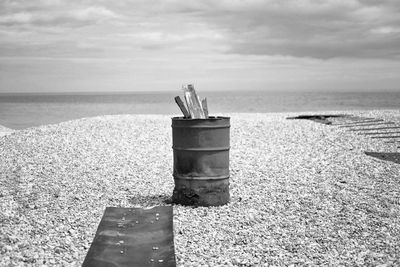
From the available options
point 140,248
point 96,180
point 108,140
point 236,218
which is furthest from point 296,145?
point 140,248

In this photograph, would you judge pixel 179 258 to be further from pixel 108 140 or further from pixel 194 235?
pixel 108 140

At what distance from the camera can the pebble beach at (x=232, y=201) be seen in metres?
5.30

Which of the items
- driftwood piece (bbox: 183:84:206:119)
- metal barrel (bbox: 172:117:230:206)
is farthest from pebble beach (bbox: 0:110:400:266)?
driftwood piece (bbox: 183:84:206:119)

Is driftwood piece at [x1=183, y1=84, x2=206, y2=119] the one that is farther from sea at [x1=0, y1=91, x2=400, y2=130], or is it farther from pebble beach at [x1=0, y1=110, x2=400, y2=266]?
sea at [x1=0, y1=91, x2=400, y2=130]

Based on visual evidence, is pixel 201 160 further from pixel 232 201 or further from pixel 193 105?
pixel 232 201

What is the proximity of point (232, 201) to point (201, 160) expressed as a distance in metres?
1.06

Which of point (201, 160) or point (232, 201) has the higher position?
point (201, 160)

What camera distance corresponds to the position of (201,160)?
6809mm

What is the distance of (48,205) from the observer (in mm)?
7141

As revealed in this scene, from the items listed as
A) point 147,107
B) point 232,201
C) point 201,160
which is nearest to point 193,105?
point 201,160

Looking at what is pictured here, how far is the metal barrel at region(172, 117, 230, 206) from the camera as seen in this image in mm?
6734

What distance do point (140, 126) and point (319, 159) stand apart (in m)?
8.46

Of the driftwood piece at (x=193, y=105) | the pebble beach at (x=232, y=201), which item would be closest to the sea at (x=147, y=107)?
the pebble beach at (x=232, y=201)

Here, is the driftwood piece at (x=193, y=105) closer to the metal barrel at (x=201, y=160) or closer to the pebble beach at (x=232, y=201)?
the metal barrel at (x=201, y=160)
